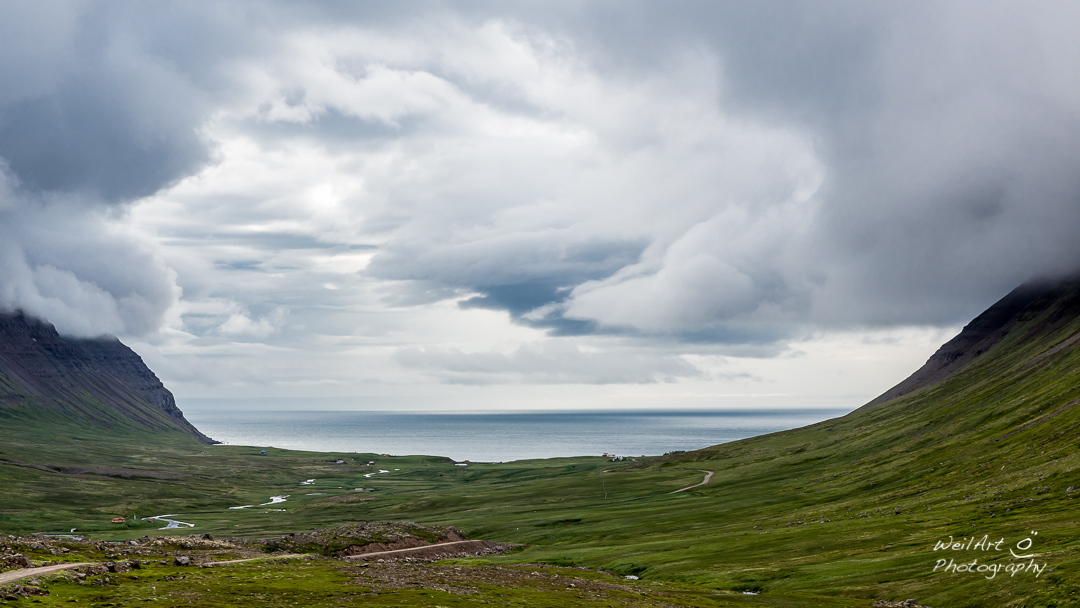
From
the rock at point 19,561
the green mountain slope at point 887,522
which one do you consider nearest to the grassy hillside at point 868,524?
the green mountain slope at point 887,522

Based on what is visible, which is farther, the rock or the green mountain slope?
the green mountain slope

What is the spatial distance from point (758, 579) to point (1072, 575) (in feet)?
113

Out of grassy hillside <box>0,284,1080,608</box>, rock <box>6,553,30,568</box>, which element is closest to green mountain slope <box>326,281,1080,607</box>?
grassy hillside <box>0,284,1080,608</box>

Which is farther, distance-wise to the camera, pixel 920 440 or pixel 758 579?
pixel 920 440

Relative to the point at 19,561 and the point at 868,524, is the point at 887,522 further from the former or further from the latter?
the point at 19,561

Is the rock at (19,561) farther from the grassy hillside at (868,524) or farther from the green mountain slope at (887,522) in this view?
the green mountain slope at (887,522)

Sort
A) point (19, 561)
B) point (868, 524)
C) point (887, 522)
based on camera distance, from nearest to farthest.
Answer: point (19, 561), point (887, 522), point (868, 524)

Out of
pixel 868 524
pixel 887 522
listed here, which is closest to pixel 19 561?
pixel 868 524

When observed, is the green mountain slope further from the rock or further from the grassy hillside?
the rock

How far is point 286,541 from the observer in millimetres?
113188

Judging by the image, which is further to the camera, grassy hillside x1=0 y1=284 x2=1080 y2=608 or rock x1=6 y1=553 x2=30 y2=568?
grassy hillside x1=0 y1=284 x2=1080 y2=608

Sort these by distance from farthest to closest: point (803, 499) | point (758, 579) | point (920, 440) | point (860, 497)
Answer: point (920, 440), point (803, 499), point (860, 497), point (758, 579)

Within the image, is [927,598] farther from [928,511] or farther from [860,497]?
[860,497]

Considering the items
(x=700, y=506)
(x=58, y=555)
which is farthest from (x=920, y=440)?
(x=58, y=555)
